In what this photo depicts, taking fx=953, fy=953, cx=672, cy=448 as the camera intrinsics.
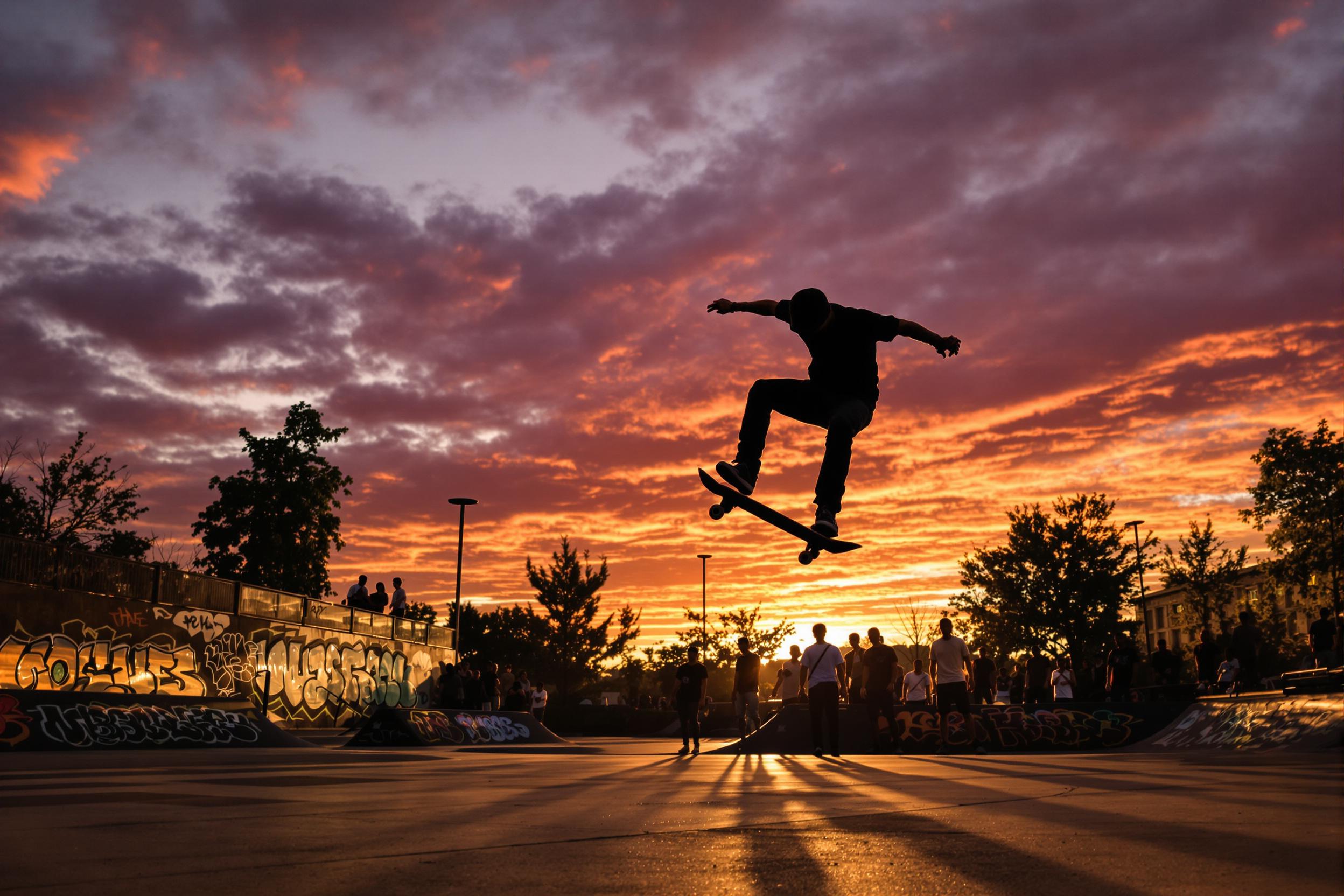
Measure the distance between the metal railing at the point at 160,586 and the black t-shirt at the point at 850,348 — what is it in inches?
669

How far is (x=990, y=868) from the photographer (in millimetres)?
2711

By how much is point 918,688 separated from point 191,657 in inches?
629

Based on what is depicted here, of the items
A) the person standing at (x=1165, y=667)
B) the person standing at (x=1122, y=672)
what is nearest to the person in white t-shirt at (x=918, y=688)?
the person standing at (x=1122, y=672)

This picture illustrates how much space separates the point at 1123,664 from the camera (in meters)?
18.9

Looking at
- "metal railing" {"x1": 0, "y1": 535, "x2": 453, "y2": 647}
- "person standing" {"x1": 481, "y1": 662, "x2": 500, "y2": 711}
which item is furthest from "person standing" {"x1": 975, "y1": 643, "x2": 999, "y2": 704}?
"metal railing" {"x1": 0, "y1": 535, "x2": 453, "y2": 647}

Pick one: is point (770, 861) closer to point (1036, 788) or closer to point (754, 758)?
point (1036, 788)

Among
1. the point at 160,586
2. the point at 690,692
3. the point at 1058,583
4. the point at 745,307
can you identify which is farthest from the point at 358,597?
the point at 1058,583

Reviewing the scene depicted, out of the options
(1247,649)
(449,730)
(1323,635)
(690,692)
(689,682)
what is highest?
(1323,635)

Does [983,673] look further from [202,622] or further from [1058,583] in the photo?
[1058,583]

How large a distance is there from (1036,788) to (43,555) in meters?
19.0

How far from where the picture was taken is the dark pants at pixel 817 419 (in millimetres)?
6824

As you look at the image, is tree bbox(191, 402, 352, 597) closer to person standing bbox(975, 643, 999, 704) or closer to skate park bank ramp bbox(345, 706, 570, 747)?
skate park bank ramp bbox(345, 706, 570, 747)

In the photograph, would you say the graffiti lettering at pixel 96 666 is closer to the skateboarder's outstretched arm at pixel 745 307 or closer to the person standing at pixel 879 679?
the person standing at pixel 879 679

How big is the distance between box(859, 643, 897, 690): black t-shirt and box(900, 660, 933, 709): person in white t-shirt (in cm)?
166
